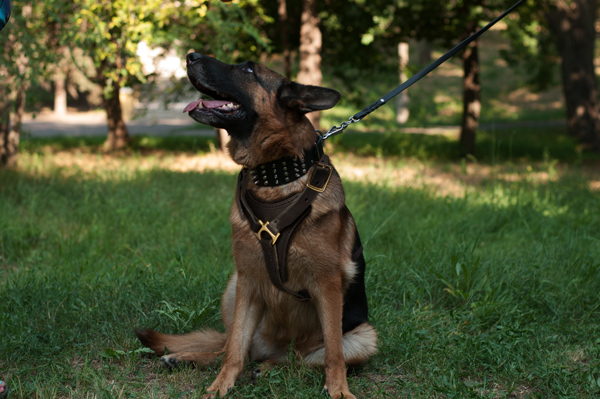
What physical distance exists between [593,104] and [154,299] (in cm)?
1252

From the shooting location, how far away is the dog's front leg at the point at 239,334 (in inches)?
116

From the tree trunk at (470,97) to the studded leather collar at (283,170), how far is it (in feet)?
32.3

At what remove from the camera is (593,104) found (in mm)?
13312

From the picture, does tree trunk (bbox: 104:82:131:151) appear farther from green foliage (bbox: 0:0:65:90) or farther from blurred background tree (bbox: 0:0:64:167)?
green foliage (bbox: 0:0:65:90)

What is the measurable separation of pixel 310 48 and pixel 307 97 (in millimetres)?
7845

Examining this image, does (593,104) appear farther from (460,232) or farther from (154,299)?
(154,299)

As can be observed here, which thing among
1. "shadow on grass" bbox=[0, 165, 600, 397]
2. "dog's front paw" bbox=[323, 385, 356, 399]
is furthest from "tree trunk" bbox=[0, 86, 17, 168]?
"dog's front paw" bbox=[323, 385, 356, 399]

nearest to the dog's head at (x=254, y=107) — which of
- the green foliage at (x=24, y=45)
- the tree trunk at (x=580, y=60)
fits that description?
the green foliage at (x=24, y=45)

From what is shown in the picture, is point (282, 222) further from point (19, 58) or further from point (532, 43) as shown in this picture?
point (532, 43)

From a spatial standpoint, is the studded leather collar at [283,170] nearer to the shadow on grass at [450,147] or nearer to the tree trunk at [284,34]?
the shadow on grass at [450,147]

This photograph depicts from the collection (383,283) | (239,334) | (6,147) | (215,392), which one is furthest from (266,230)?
(6,147)

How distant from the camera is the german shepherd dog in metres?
2.87

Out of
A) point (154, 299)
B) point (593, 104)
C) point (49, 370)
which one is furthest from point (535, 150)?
point (49, 370)

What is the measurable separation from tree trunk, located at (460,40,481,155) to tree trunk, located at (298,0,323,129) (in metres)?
3.38
